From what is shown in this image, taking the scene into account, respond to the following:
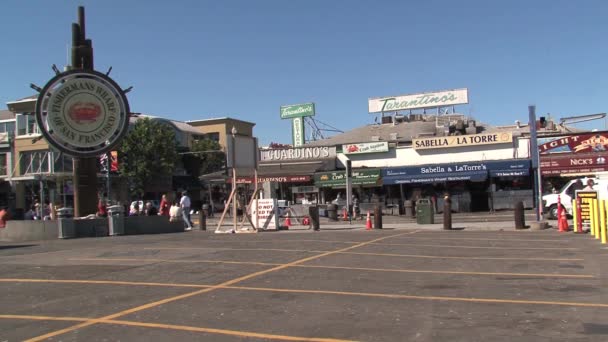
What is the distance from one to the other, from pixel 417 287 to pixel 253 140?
14511mm

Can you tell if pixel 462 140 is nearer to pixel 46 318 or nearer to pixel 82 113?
pixel 82 113

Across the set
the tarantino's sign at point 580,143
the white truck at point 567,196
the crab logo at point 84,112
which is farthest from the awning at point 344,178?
the crab logo at point 84,112

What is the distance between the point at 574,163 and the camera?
34.9 meters

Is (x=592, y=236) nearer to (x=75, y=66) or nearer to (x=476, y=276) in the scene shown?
(x=476, y=276)

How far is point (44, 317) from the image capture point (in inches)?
281

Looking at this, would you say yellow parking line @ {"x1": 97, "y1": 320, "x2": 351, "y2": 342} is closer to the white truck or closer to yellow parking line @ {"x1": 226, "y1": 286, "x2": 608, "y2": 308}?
yellow parking line @ {"x1": 226, "y1": 286, "x2": 608, "y2": 308}

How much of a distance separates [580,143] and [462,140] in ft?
23.0

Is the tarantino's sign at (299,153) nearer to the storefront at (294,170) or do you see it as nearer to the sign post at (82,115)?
the storefront at (294,170)

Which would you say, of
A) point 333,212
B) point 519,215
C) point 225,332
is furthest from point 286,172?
point 225,332

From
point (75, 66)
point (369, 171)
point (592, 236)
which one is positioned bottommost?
point (592, 236)

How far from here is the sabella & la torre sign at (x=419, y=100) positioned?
50.3m

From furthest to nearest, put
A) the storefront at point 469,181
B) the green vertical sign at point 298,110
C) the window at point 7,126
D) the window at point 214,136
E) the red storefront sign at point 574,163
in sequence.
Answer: the window at point 214,136, the green vertical sign at point 298,110, the window at point 7,126, the storefront at point 469,181, the red storefront sign at point 574,163

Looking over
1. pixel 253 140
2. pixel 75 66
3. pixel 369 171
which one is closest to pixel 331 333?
pixel 253 140

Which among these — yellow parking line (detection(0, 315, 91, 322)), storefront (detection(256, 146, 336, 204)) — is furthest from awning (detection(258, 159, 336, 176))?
yellow parking line (detection(0, 315, 91, 322))
